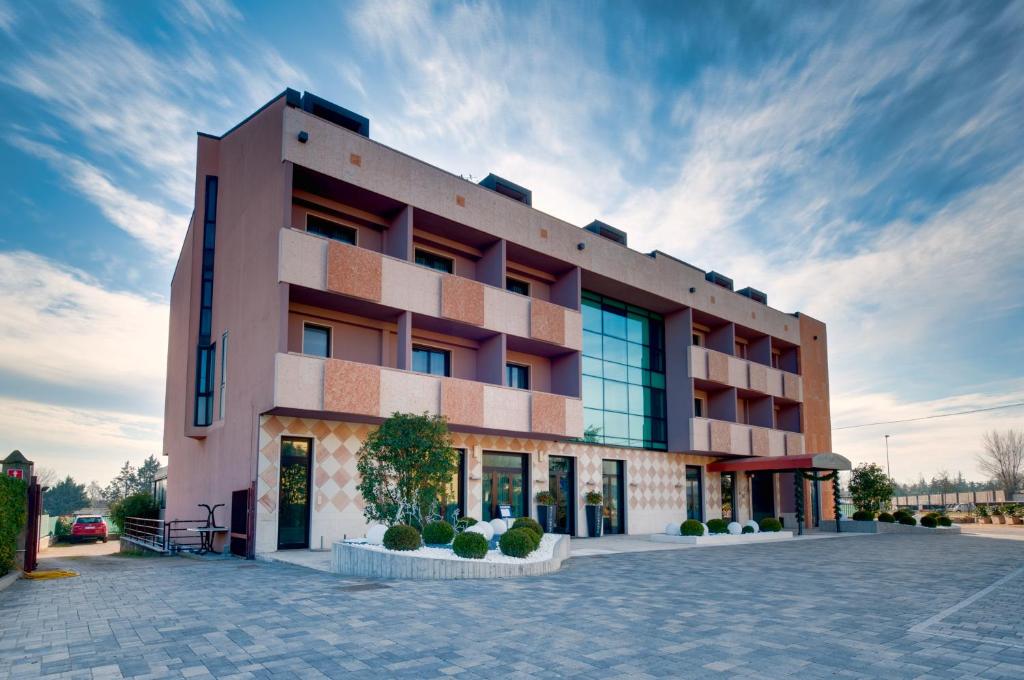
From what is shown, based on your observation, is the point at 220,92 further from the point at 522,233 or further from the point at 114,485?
the point at 114,485

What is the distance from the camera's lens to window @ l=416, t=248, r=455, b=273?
2155cm

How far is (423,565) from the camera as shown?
40.4ft

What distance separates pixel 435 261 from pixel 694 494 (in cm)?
1650

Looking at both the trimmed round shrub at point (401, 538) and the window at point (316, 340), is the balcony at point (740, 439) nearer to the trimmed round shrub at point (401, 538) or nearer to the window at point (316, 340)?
the window at point (316, 340)

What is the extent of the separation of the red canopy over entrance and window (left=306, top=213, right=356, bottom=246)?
19588 mm

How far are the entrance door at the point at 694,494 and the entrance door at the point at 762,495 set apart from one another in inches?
166

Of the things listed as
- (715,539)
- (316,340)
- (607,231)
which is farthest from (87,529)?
(715,539)

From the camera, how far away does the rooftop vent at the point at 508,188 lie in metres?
23.6

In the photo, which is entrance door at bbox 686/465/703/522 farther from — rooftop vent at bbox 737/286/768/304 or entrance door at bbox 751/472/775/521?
rooftop vent at bbox 737/286/768/304

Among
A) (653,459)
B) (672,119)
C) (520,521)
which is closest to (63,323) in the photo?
(520,521)

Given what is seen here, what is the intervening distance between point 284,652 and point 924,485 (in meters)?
112

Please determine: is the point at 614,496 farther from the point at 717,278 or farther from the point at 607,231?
the point at 717,278

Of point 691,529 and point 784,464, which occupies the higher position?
point 784,464

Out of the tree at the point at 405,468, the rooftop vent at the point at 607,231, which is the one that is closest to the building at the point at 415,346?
the rooftop vent at the point at 607,231
